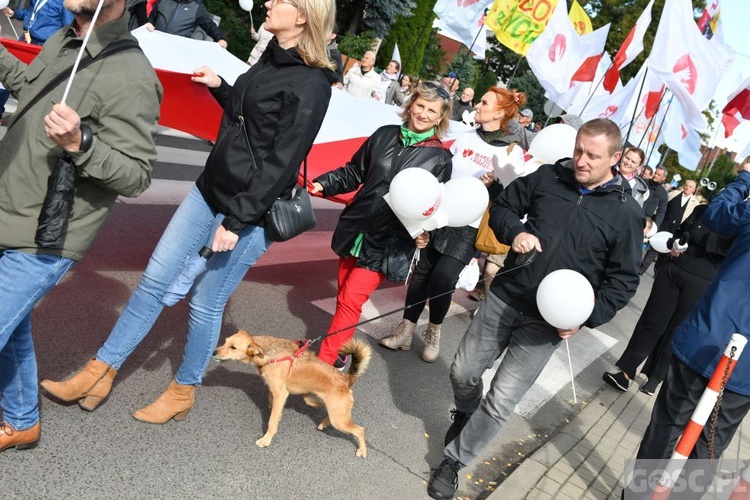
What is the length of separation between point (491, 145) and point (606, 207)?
2127 mm

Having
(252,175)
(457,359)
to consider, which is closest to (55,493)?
(252,175)

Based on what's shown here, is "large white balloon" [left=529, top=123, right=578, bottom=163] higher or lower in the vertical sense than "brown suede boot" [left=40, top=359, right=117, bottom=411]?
higher

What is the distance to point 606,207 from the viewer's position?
3.88 meters

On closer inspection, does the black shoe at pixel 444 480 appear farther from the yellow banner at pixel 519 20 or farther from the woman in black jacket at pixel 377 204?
the yellow banner at pixel 519 20

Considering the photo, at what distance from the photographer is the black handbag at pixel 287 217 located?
142 inches

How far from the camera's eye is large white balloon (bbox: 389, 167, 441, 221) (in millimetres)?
4504

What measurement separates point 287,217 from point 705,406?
7.29ft

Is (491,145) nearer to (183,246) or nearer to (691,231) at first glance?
(691,231)

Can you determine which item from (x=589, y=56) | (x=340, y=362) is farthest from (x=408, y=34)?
(x=340, y=362)

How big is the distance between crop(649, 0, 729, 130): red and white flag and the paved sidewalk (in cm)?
422

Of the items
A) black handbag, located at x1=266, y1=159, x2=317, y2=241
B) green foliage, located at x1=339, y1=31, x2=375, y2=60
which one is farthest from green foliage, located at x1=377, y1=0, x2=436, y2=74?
black handbag, located at x1=266, y1=159, x2=317, y2=241

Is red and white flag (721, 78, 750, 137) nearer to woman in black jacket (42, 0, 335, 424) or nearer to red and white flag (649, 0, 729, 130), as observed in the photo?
red and white flag (649, 0, 729, 130)

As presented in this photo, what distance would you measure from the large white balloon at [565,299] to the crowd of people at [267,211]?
13 cm

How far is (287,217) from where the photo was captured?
363 centimetres
